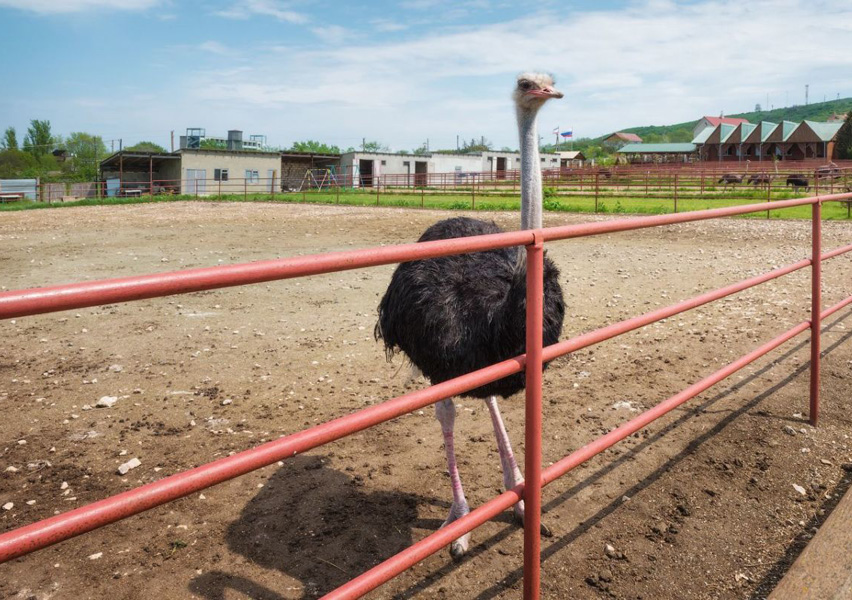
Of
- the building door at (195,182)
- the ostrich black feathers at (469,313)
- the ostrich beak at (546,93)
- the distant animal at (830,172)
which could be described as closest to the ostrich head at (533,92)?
the ostrich beak at (546,93)

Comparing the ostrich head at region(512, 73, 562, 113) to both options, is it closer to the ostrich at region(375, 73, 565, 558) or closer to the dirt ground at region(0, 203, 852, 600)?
the ostrich at region(375, 73, 565, 558)

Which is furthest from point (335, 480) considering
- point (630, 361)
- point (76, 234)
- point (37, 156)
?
point (37, 156)

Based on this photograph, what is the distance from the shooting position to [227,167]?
1625 inches

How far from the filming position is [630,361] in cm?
539

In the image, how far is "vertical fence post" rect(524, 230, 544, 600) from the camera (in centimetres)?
193

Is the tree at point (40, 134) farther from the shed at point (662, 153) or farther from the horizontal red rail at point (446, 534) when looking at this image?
the horizontal red rail at point (446, 534)

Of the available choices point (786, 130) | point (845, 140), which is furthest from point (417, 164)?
point (845, 140)

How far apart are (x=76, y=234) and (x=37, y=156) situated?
84.2 m

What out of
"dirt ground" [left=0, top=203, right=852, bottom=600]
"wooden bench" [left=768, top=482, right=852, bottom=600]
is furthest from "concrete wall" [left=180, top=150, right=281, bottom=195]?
"wooden bench" [left=768, top=482, right=852, bottom=600]

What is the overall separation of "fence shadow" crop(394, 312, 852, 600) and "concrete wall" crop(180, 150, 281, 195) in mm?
34957

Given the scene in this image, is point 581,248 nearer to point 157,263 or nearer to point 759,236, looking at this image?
point 759,236

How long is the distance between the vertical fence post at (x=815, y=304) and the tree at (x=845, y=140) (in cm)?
6138

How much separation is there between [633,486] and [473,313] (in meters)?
1.26

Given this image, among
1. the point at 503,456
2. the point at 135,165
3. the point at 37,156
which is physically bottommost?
the point at 503,456
